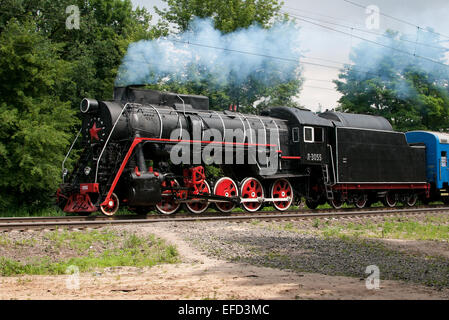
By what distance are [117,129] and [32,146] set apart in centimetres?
605

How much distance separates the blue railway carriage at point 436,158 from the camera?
21.8m

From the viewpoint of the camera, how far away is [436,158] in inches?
854

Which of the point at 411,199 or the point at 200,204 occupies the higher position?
the point at 200,204

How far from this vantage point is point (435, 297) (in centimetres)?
530

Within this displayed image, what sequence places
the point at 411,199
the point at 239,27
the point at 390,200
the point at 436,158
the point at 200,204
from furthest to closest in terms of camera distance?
the point at 239,27, the point at 411,199, the point at 436,158, the point at 390,200, the point at 200,204

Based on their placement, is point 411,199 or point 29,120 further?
point 411,199

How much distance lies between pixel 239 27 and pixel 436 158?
463 inches

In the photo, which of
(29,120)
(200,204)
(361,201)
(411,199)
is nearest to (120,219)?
(200,204)

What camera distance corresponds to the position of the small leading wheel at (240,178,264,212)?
15984 millimetres

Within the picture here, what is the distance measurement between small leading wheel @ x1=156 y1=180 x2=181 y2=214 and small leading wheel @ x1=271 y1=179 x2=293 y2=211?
372cm

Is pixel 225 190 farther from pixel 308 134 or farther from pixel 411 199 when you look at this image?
pixel 411 199

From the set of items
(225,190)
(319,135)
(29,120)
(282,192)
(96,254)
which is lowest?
(96,254)

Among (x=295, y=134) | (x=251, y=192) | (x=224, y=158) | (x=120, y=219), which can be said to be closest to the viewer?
(x=120, y=219)
